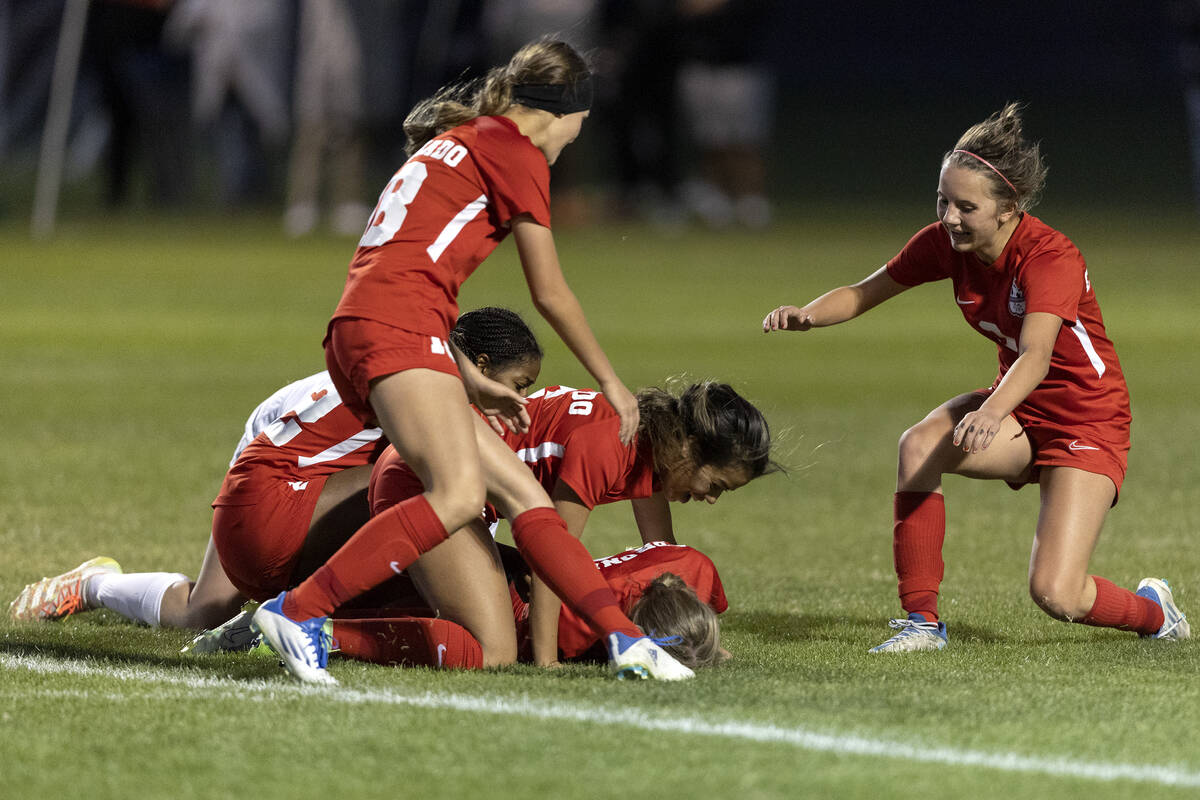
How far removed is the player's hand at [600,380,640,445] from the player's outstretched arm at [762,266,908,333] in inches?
42.5

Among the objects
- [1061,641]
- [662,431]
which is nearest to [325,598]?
[662,431]

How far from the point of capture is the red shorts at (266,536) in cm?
528

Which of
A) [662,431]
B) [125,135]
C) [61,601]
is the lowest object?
[61,601]

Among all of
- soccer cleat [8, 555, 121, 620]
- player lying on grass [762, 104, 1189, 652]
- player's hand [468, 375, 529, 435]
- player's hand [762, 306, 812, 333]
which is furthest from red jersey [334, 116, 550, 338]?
soccer cleat [8, 555, 121, 620]

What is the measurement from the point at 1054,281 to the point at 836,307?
72cm

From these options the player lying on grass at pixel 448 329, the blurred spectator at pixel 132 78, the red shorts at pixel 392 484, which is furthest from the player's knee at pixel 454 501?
the blurred spectator at pixel 132 78

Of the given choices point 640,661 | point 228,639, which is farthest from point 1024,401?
point 228,639

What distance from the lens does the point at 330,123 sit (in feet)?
72.8

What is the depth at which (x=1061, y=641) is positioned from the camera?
5.42 m

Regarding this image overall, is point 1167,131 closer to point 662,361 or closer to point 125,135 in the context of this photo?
point 125,135

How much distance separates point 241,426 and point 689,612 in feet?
19.0

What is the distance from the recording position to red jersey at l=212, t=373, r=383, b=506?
5430mm

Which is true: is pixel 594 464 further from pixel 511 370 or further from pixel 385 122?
pixel 385 122

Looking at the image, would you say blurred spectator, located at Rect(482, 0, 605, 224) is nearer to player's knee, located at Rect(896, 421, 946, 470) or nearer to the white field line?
player's knee, located at Rect(896, 421, 946, 470)
